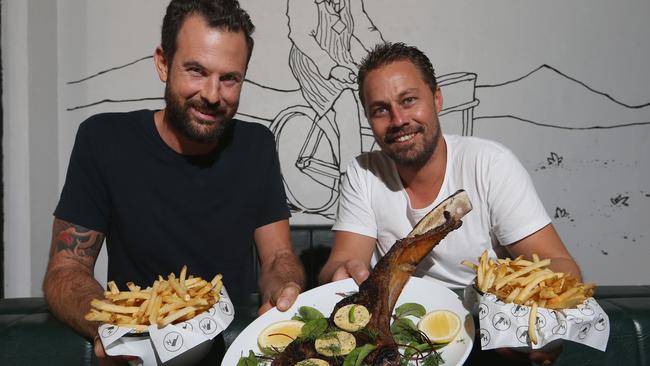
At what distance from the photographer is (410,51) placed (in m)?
1.98

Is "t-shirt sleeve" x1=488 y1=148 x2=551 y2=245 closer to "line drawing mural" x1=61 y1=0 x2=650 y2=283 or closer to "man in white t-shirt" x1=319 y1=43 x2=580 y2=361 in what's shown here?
"man in white t-shirt" x1=319 y1=43 x2=580 y2=361

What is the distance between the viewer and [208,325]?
3.46ft

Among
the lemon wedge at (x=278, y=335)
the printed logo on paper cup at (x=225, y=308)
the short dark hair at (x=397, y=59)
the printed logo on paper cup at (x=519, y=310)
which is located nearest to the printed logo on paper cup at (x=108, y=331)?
the printed logo on paper cup at (x=225, y=308)

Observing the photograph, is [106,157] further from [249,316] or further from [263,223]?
[249,316]

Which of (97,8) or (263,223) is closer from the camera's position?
(263,223)

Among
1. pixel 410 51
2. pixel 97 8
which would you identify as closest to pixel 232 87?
pixel 410 51

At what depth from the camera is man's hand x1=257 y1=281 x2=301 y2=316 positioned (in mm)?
1310

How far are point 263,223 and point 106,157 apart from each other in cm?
59

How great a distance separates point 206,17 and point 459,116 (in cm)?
176

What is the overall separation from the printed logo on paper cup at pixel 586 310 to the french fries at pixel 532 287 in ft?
0.03

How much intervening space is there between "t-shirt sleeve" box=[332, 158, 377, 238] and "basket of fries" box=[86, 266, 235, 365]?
0.90m

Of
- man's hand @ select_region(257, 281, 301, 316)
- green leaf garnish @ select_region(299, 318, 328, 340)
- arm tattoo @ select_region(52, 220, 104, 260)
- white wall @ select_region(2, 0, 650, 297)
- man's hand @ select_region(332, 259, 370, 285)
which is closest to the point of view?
green leaf garnish @ select_region(299, 318, 328, 340)

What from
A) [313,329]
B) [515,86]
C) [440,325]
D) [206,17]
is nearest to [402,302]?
[440,325]

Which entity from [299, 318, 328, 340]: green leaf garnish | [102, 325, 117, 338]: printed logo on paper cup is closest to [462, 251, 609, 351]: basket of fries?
[299, 318, 328, 340]: green leaf garnish
